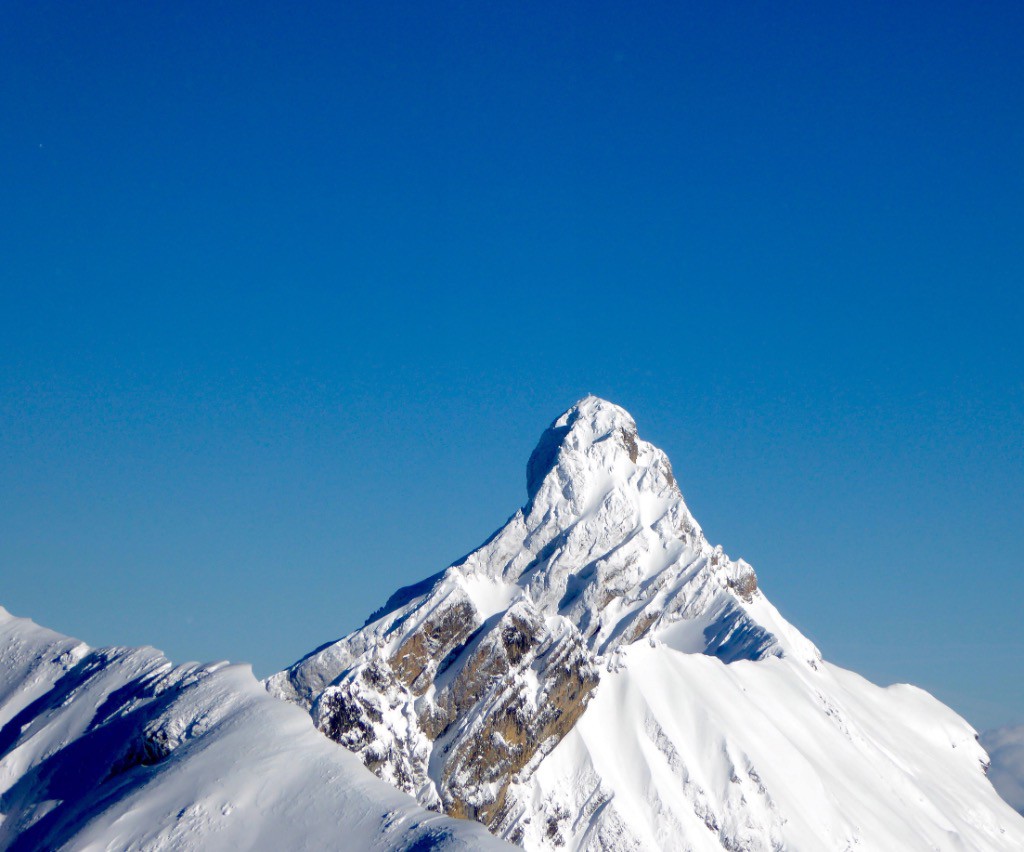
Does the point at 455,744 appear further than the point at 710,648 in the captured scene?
A: No

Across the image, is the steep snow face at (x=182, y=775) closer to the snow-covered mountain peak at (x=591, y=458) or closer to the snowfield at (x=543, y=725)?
the snowfield at (x=543, y=725)

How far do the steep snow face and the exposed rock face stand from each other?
10.6 m

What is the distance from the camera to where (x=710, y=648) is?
139500 millimetres

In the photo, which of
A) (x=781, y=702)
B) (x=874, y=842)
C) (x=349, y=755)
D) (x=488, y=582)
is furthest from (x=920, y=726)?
(x=349, y=755)

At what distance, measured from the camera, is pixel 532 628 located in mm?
110562

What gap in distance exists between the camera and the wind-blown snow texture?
339 feet

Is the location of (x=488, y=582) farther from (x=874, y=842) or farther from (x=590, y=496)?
(x=874, y=842)

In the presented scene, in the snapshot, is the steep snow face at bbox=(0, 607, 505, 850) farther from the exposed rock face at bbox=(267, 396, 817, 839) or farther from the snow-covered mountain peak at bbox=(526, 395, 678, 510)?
the snow-covered mountain peak at bbox=(526, 395, 678, 510)

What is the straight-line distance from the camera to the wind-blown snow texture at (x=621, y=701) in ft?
339

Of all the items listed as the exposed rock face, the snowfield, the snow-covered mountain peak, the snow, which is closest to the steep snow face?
the snowfield

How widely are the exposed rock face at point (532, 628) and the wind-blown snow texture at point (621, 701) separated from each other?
205 mm

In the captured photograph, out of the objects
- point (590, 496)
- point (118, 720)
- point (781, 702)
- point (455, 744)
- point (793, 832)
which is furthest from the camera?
point (590, 496)

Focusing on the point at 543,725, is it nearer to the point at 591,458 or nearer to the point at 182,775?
the point at 182,775

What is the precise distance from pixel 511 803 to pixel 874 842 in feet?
117
